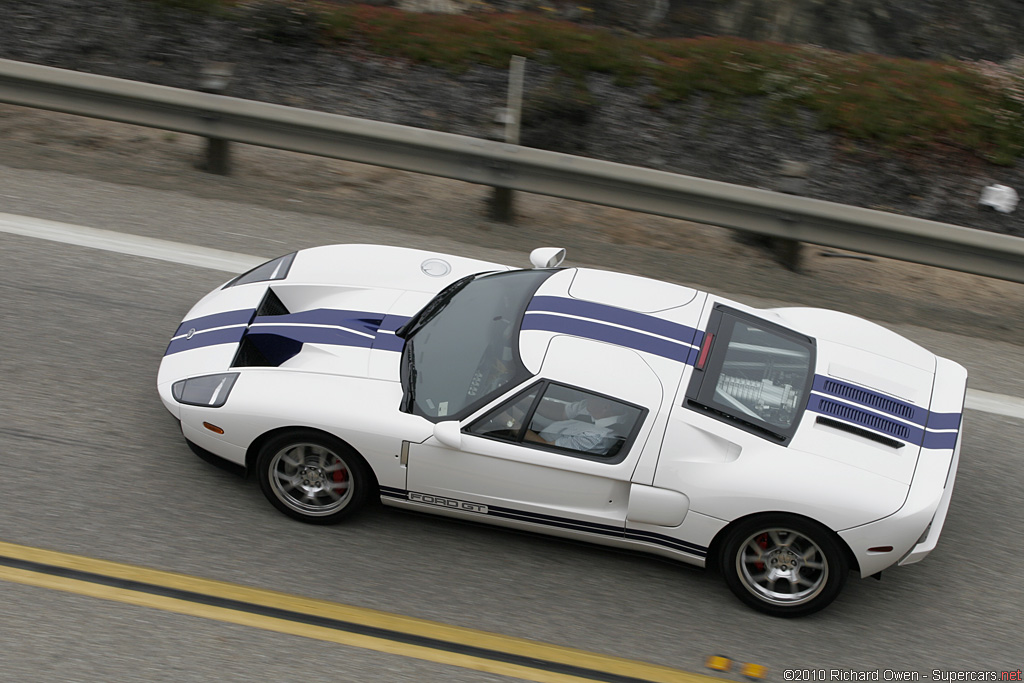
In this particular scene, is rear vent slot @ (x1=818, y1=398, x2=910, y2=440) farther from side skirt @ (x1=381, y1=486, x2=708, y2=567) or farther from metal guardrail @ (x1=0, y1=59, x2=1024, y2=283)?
metal guardrail @ (x1=0, y1=59, x2=1024, y2=283)

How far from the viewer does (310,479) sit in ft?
15.9

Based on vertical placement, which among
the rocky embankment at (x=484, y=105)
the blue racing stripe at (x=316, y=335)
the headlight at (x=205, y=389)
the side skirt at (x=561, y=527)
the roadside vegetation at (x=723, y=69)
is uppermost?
the roadside vegetation at (x=723, y=69)

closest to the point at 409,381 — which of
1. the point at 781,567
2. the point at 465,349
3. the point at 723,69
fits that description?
the point at 465,349

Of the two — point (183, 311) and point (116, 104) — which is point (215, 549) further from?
point (116, 104)

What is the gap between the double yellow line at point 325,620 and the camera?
4.31m

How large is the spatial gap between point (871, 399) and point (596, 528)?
1655 mm

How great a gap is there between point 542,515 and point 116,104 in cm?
563

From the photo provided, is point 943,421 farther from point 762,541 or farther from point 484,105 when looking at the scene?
point 484,105

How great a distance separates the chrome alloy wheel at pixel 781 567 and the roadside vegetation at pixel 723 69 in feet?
21.1

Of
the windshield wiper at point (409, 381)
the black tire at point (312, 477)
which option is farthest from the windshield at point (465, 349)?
the black tire at point (312, 477)

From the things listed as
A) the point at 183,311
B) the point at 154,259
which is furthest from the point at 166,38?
the point at 183,311

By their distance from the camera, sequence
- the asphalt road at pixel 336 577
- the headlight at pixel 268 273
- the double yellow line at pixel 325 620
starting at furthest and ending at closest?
the headlight at pixel 268 273 < the double yellow line at pixel 325 620 < the asphalt road at pixel 336 577

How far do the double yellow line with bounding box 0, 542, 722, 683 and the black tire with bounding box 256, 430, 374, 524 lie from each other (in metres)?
0.53

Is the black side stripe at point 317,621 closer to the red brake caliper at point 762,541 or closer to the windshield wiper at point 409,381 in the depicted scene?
the red brake caliper at point 762,541
